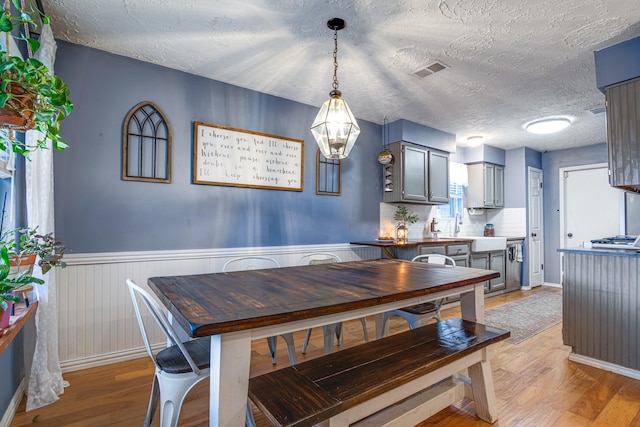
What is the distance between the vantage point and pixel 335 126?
6.61 feet

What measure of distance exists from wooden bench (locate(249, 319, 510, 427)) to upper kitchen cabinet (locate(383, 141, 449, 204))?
7.85 ft

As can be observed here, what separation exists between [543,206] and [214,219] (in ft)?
18.6

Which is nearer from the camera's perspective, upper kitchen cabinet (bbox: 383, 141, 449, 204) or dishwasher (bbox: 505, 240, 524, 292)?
upper kitchen cabinet (bbox: 383, 141, 449, 204)

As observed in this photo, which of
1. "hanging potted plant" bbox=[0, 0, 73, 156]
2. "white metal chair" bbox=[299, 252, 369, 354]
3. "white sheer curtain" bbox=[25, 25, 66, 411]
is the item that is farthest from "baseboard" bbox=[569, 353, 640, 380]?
"white sheer curtain" bbox=[25, 25, 66, 411]

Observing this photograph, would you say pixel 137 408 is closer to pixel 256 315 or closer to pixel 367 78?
pixel 256 315

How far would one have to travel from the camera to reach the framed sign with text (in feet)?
9.87

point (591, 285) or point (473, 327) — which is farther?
point (591, 285)

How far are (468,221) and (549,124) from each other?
2.18 meters

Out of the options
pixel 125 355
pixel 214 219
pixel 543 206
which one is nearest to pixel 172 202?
pixel 214 219

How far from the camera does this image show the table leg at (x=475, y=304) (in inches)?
83.6

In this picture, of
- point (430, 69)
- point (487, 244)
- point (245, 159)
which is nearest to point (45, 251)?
point (245, 159)

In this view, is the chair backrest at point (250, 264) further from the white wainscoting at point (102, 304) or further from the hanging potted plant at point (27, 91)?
the hanging potted plant at point (27, 91)

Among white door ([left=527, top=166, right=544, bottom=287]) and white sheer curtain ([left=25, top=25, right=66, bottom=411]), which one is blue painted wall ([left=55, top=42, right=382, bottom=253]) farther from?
white door ([left=527, top=166, right=544, bottom=287])

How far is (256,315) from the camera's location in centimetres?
119
